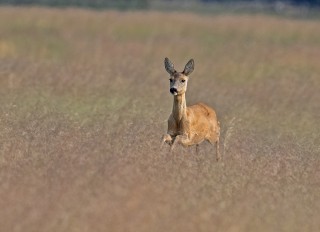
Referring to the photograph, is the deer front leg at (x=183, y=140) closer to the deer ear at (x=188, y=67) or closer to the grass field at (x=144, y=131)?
the grass field at (x=144, y=131)

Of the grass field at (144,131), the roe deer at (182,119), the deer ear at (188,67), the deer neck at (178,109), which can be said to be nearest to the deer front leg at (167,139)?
the roe deer at (182,119)

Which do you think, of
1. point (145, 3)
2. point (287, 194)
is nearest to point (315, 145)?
point (287, 194)

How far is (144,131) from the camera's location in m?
12.9

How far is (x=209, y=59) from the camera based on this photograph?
26500 mm

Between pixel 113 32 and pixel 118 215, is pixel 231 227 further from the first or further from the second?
pixel 113 32

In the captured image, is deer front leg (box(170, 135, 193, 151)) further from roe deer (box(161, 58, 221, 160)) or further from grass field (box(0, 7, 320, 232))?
grass field (box(0, 7, 320, 232))

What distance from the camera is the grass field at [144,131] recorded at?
28.1 ft

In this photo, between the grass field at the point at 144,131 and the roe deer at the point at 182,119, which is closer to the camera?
the grass field at the point at 144,131

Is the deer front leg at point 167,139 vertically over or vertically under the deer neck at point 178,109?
under

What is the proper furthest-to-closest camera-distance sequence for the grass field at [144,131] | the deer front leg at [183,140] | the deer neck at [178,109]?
the deer neck at [178,109] < the deer front leg at [183,140] < the grass field at [144,131]

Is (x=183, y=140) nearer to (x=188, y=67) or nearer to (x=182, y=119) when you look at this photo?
(x=182, y=119)

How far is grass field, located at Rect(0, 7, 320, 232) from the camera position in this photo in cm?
855

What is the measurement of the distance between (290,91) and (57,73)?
4.03m

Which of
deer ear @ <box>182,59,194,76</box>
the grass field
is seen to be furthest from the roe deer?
the grass field
